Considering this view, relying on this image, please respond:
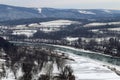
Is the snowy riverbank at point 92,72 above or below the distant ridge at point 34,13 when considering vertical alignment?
above

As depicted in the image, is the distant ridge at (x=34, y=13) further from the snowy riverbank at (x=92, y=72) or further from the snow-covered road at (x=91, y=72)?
the snowy riverbank at (x=92, y=72)

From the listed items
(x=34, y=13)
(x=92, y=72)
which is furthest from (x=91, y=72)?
(x=34, y=13)

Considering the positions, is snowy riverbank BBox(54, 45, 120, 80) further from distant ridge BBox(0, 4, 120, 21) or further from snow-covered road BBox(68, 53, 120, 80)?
distant ridge BBox(0, 4, 120, 21)

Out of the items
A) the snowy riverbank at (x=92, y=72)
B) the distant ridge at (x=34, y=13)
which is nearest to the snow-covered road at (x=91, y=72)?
the snowy riverbank at (x=92, y=72)

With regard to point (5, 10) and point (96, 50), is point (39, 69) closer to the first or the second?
point (96, 50)

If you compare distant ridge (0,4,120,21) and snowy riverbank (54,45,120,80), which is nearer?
snowy riverbank (54,45,120,80)

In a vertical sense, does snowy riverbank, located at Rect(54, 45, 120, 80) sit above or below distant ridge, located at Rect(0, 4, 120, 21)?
above

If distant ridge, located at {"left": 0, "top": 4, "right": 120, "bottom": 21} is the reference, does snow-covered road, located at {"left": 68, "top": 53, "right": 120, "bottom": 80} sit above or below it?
above

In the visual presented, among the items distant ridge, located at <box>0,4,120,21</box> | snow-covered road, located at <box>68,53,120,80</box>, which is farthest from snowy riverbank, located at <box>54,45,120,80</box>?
distant ridge, located at <box>0,4,120,21</box>

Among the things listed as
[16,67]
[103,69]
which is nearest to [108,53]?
[103,69]

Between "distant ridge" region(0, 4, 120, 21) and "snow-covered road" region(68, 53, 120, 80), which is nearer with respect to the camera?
"snow-covered road" region(68, 53, 120, 80)

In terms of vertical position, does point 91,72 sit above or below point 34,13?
above

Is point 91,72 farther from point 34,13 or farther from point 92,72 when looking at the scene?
point 34,13
